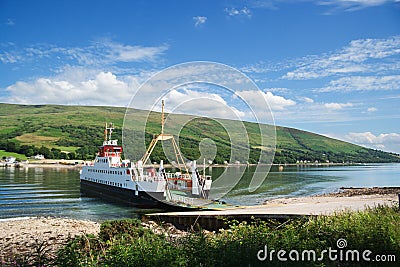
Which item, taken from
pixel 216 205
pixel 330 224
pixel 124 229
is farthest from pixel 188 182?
pixel 330 224

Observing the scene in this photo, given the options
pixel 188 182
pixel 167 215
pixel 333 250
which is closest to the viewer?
pixel 333 250

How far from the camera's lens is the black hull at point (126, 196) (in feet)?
122

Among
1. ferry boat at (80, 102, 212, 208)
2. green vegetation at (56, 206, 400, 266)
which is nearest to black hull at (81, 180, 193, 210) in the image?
ferry boat at (80, 102, 212, 208)

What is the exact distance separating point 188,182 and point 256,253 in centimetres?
2965

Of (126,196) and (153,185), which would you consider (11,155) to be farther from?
(153,185)

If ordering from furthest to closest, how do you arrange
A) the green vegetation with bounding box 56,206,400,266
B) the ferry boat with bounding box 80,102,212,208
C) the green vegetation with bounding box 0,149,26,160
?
the green vegetation with bounding box 0,149,26,160
the ferry boat with bounding box 80,102,212,208
the green vegetation with bounding box 56,206,400,266

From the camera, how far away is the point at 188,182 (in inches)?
1497

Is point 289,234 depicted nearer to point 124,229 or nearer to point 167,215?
point 124,229

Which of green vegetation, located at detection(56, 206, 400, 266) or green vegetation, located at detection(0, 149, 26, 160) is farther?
green vegetation, located at detection(0, 149, 26, 160)

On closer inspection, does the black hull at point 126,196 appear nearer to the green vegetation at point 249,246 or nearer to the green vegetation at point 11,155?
the green vegetation at point 249,246

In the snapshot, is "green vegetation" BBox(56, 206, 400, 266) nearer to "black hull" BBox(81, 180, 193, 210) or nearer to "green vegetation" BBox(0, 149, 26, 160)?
"black hull" BBox(81, 180, 193, 210)

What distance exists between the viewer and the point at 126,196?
138ft

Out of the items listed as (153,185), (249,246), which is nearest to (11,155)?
(153,185)

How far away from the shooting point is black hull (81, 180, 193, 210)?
37.1 m
